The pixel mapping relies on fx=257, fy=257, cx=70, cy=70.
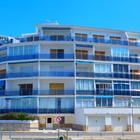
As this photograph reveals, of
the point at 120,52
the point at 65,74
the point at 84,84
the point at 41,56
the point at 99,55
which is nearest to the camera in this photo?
the point at 65,74

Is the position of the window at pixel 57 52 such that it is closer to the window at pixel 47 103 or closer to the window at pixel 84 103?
the window at pixel 47 103

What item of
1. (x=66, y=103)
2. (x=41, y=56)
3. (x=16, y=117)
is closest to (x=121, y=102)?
(x=66, y=103)

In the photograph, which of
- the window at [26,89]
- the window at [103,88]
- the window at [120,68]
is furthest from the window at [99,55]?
the window at [26,89]

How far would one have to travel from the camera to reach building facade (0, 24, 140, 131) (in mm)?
41781

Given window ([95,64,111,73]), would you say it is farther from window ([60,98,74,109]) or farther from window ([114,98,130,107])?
window ([60,98,74,109])

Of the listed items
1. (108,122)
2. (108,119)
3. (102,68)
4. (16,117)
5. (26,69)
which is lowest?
(108,122)

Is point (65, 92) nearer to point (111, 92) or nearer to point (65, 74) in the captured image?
point (65, 74)

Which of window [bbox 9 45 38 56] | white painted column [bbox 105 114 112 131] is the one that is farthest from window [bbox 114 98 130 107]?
window [bbox 9 45 38 56]

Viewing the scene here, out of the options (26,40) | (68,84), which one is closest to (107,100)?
(68,84)

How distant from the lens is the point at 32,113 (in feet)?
133

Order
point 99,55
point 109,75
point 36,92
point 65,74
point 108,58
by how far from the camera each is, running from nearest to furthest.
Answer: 1. point 36,92
2. point 65,74
3. point 109,75
4. point 108,58
5. point 99,55

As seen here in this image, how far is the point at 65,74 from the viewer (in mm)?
42812

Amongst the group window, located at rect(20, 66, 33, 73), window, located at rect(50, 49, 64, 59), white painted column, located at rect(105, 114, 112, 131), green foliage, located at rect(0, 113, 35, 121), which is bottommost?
white painted column, located at rect(105, 114, 112, 131)

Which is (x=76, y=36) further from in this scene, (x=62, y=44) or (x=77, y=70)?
(x=77, y=70)
